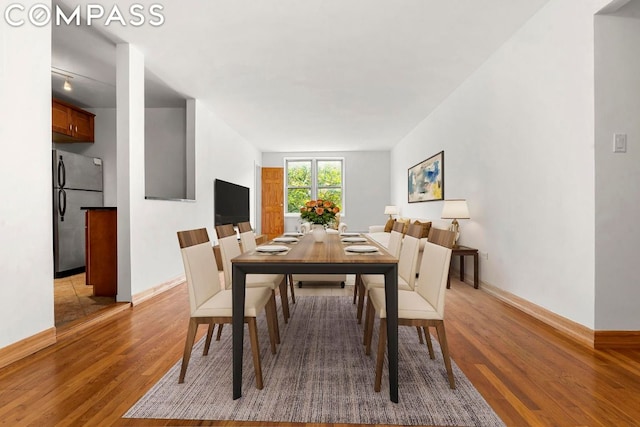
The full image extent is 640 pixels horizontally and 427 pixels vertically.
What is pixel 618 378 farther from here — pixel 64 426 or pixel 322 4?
pixel 322 4

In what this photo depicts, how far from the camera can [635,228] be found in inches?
99.1

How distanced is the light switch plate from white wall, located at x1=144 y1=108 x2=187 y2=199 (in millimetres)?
5740

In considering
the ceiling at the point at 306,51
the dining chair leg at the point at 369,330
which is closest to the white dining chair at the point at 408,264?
the dining chair leg at the point at 369,330

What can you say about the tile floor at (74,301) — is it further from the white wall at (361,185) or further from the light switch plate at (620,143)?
the white wall at (361,185)

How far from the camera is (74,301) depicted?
3.69 m

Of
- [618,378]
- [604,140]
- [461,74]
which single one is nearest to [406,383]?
[618,378]

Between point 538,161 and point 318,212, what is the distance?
2056 mm

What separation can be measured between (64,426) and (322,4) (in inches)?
129

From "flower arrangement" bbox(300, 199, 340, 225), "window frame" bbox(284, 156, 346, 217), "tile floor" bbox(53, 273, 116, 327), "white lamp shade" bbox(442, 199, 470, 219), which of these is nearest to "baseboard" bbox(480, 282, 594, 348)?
"white lamp shade" bbox(442, 199, 470, 219)

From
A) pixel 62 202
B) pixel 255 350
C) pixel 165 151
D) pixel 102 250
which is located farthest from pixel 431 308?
pixel 165 151

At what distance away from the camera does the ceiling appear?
3.04 m

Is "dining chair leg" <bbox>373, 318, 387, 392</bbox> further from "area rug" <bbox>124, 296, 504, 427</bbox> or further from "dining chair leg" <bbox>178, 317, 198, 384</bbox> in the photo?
"dining chair leg" <bbox>178, 317, 198, 384</bbox>

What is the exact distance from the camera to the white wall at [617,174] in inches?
98.4

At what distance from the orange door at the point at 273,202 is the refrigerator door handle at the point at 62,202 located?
5.53 metres
